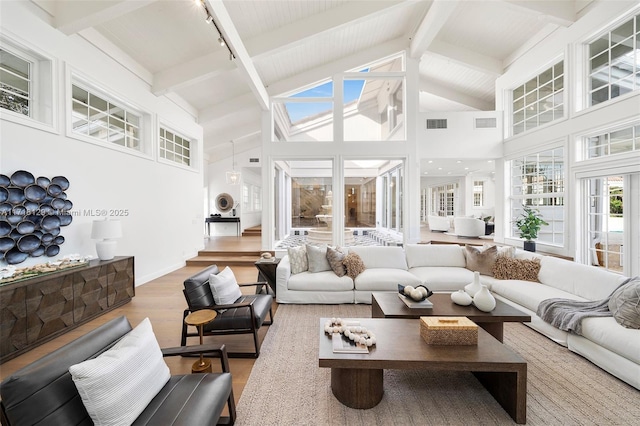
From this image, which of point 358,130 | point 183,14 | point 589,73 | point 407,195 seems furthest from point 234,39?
point 589,73

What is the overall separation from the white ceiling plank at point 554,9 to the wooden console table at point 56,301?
7.57 meters

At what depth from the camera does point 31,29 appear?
3.10m

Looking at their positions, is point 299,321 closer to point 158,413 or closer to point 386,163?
point 158,413

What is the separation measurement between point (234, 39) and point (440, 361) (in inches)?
177

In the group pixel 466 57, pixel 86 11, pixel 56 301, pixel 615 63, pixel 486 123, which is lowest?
pixel 56 301

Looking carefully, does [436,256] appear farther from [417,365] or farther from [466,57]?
[466,57]

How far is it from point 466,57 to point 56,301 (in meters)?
8.56

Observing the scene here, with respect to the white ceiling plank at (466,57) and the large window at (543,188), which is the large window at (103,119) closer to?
the white ceiling plank at (466,57)

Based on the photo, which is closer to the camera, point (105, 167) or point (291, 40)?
point (105, 167)

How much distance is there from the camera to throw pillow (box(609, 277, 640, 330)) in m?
2.30

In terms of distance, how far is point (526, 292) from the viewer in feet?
10.8

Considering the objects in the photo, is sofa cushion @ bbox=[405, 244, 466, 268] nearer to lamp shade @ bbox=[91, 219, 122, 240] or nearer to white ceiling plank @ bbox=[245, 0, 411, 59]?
white ceiling plank @ bbox=[245, 0, 411, 59]

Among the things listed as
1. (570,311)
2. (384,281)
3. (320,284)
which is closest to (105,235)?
(320,284)

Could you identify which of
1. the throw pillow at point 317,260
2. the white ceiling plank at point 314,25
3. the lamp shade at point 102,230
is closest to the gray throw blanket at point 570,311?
the throw pillow at point 317,260
